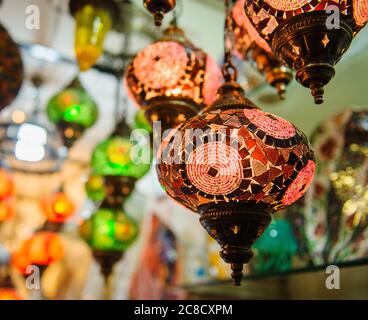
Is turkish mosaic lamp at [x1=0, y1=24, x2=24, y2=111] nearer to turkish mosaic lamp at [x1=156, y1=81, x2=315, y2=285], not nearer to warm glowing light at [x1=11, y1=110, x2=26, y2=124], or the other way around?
turkish mosaic lamp at [x1=156, y1=81, x2=315, y2=285]

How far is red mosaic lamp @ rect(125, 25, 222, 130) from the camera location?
1.08 meters

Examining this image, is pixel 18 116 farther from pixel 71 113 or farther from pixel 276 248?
pixel 276 248

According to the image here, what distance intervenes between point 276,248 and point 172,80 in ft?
3.67

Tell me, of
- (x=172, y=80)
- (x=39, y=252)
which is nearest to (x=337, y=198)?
(x=172, y=80)

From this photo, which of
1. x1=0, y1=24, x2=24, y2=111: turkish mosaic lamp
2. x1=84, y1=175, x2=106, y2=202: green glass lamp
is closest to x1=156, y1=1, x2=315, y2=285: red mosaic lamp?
x1=0, y1=24, x2=24, y2=111: turkish mosaic lamp

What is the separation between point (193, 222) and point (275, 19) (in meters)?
2.67

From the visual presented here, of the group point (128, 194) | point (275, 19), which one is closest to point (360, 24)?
point (275, 19)

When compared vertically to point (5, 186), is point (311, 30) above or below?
below

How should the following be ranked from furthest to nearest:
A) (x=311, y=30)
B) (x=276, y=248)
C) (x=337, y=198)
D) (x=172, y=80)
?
(x=276, y=248)
(x=337, y=198)
(x=172, y=80)
(x=311, y=30)

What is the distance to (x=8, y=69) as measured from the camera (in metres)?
1.22

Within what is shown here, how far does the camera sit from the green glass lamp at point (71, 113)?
5.73ft

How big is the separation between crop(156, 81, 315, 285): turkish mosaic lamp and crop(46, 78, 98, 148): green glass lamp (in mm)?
1019

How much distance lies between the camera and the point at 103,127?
3613mm

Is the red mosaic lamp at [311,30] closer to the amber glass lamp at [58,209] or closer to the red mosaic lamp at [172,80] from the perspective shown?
the red mosaic lamp at [172,80]
